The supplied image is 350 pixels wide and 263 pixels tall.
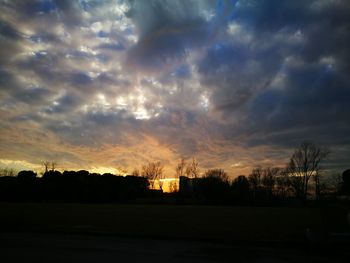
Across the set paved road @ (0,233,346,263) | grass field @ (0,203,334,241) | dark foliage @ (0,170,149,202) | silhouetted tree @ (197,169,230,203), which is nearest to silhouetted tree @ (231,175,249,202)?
silhouetted tree @ (197,169,230,203)

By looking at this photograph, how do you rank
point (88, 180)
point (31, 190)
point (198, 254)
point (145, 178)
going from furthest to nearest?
point (145, 178) → point (88, 180) → point (31, 190) → point (198, 254)

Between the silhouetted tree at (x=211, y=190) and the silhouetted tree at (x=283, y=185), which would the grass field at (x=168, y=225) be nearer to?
the silhouetted tree at (x=211, y=190)

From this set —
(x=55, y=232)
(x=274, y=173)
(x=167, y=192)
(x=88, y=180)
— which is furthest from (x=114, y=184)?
(x=55, y=232)

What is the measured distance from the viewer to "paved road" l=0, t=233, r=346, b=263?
10203mm

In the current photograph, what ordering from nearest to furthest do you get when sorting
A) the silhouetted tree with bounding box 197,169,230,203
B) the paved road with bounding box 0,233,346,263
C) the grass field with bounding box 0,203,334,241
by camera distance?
the paved road with bounding box 0,233,346,263, the grass field with bounding box 0,203,334,241, the silhouetted tree with bounding box 197,169,230,203

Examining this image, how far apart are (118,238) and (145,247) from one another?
299 cm

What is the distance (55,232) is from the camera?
17.0 m

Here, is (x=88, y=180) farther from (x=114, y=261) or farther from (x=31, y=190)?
(x=114, y=261)

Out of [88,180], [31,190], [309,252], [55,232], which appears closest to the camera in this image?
[309,252]

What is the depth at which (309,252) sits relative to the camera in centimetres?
1227

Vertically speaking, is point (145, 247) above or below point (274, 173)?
below

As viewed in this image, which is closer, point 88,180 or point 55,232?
point 55,232

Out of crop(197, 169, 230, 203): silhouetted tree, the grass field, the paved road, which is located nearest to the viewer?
the paved road

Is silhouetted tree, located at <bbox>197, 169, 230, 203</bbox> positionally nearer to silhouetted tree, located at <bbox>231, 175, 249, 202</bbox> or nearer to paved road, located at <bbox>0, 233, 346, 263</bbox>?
silhouetted tree, located at <bbox>231, 175, 249, 202</bbox>
